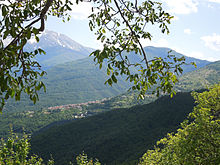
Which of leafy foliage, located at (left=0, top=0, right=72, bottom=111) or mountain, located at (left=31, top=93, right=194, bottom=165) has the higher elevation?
leafy foliage, located at (left=0, top=0, right=72, bottom=111)

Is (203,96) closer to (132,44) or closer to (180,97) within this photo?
(132,44)

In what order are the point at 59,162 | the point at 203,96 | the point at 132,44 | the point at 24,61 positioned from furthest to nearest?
the point at 59,162 < the point at 203,96 < the point at 132,44 < the point at 24,61

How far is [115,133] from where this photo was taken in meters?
120

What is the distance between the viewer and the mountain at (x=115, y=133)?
334 feet

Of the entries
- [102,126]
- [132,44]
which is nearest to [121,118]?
[102,126]

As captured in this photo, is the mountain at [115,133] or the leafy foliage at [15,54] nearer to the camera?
the leafy foliage at [15,54]

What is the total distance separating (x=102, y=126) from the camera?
137 metres

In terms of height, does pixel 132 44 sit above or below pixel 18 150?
above

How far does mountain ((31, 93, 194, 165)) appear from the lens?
334 ft

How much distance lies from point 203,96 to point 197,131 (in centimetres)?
358

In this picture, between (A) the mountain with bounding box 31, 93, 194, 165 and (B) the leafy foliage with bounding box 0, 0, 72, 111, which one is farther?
(A) the mountain with bounding box 31, 93, 194, 165

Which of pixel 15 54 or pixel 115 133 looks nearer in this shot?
pixel 15 54

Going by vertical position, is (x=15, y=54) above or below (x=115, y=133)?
above

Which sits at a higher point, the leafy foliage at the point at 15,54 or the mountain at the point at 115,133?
the leafy foliage at the point at 15,54
